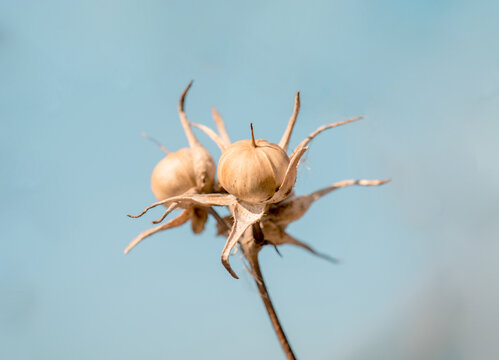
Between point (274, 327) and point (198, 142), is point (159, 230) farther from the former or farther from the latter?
point (274, 327)

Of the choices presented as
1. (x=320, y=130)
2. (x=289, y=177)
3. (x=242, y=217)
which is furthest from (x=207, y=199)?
(x=320, y=130)

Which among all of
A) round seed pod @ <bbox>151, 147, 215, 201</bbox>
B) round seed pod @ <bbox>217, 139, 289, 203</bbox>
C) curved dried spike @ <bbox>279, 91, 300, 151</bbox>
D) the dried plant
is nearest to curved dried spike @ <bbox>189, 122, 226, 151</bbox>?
the dried plant

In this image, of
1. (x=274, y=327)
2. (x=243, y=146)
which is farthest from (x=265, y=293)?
(x=243, y=146)

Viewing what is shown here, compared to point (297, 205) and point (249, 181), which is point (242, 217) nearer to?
point (249, 181)

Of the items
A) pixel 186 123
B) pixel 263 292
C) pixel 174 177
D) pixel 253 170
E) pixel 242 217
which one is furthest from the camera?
pixel 186 123

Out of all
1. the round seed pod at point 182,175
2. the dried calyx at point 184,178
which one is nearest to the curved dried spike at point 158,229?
the dried calyx at point 184,178

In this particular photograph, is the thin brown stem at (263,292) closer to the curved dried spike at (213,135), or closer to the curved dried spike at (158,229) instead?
the curved dried spike at (158,229)

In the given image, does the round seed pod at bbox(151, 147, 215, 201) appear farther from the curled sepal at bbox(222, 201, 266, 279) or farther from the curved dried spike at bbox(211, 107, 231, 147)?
the curled sepal at bbox(222, 201, 266, 279)
